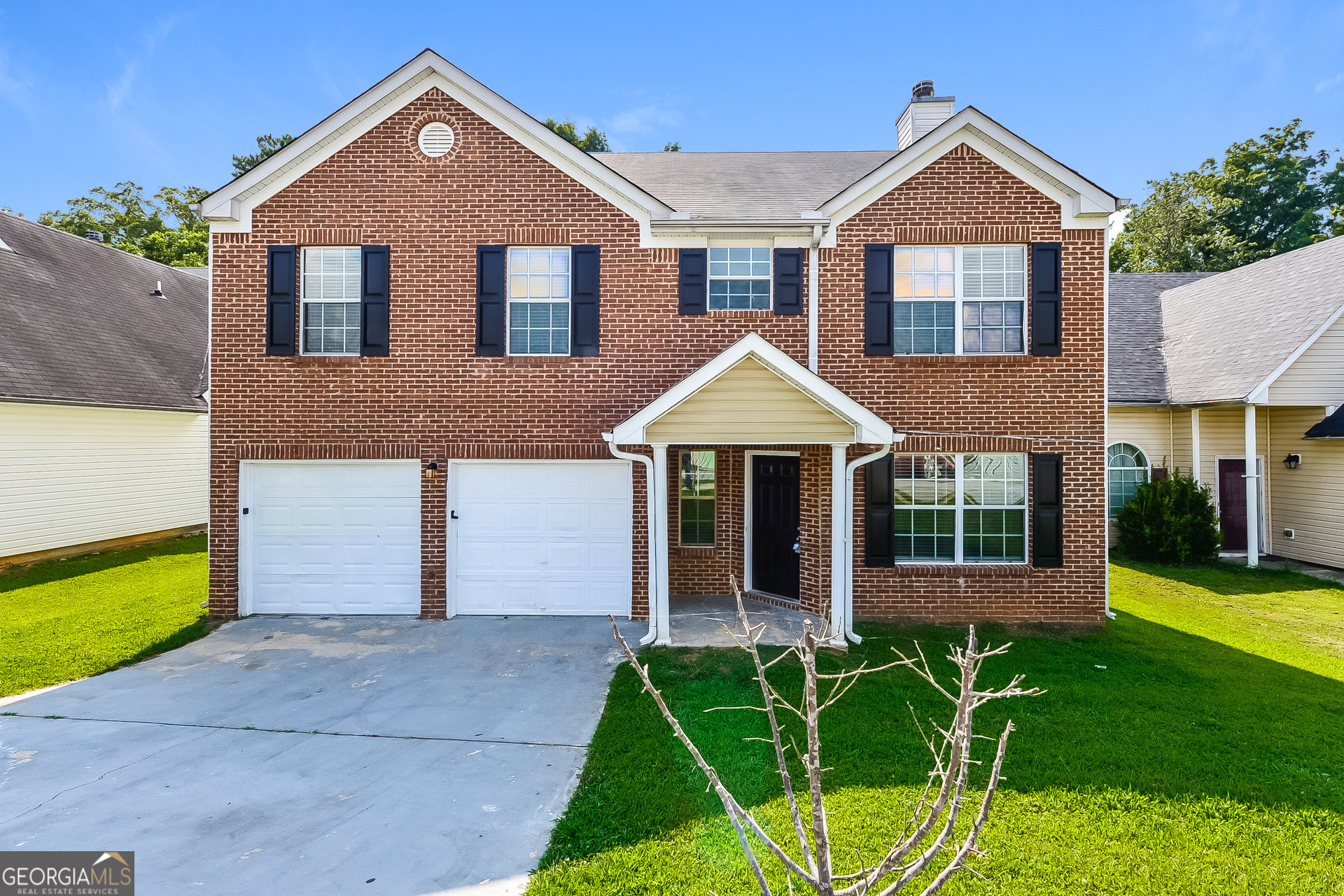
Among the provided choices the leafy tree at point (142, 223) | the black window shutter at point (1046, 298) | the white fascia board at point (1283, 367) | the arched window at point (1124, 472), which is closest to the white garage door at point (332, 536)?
the black window shutter at point (1046, 298)

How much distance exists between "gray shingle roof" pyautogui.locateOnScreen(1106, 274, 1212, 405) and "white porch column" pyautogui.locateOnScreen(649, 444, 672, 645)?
946cm

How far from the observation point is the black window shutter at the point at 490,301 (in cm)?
861

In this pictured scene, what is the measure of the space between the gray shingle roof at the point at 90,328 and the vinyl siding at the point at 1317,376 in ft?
79.7

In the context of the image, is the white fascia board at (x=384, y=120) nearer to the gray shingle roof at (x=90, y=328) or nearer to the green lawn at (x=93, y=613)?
the green lawn at (x=93, y=613)

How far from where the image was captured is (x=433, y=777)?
4676 mm

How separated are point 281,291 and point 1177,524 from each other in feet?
53.7

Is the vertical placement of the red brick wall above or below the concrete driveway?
above

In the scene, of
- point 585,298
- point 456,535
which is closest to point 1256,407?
point 585,298

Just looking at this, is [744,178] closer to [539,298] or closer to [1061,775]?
[539,298]

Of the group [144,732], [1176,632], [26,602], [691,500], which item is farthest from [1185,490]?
[26,602]

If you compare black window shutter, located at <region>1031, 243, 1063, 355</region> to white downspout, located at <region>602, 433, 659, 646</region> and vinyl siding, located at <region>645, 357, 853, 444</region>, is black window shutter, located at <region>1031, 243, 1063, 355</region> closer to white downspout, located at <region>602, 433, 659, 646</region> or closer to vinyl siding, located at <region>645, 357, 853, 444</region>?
vinyl siding, located at <region>645, 357, 853, 444</region>

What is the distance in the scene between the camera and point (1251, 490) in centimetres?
1186

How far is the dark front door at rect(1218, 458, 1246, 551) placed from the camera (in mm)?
12938

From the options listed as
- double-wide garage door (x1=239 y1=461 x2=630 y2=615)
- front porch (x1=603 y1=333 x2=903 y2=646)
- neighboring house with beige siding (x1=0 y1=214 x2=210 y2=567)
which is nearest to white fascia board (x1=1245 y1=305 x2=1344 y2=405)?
front porch (x1=603 y1=333 x2=903 y2=646)
